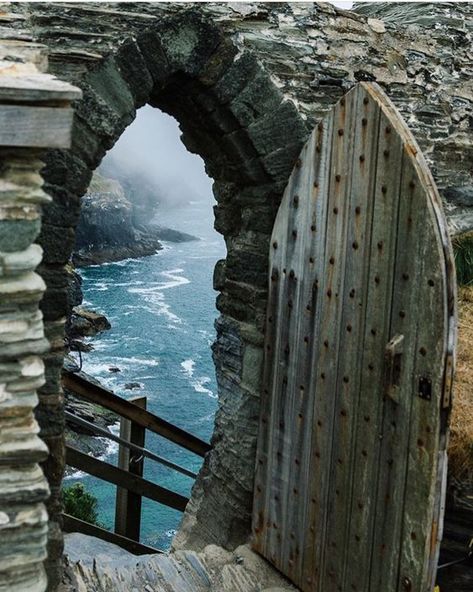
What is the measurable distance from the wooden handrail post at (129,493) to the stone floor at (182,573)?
1.21m

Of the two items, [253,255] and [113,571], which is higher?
[253,255]

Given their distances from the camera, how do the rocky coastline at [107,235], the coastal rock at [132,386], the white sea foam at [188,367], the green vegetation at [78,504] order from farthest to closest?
the rocky coastline at [107,235] < the white sea foam at [188,367] < the coastal rock at [132,386] < the green vegetation at [78,504]


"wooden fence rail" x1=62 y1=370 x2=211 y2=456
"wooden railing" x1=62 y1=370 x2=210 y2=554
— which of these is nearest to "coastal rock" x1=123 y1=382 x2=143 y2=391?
"wooden railing" x1=62 y1=370 x2=210 y2=554

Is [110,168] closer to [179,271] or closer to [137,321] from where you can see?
[179,271]

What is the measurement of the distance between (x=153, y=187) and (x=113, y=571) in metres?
53.6

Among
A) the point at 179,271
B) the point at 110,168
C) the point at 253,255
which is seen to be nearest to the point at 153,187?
the point at 110,168

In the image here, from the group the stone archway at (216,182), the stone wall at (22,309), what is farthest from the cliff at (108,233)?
the stone wall at (22,309)

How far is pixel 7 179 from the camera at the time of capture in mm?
2514

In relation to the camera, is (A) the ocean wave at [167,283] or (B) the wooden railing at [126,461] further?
(A) the ocean wave at [167,283]

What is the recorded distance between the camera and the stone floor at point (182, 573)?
14.8 ft

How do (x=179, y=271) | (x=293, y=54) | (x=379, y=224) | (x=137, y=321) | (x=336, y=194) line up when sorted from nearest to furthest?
(x=379, y=224) < (x=336, y=194) < (x=293, y=54) < (x=137, y=321) < (x=179, y=271)

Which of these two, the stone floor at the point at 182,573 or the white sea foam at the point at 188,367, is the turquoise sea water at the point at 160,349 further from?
the stone floor at the point at 182,573

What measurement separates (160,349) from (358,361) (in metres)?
19.8

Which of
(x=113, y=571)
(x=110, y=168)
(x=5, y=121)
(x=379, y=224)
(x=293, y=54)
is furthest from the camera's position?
(x=110, y=168)
